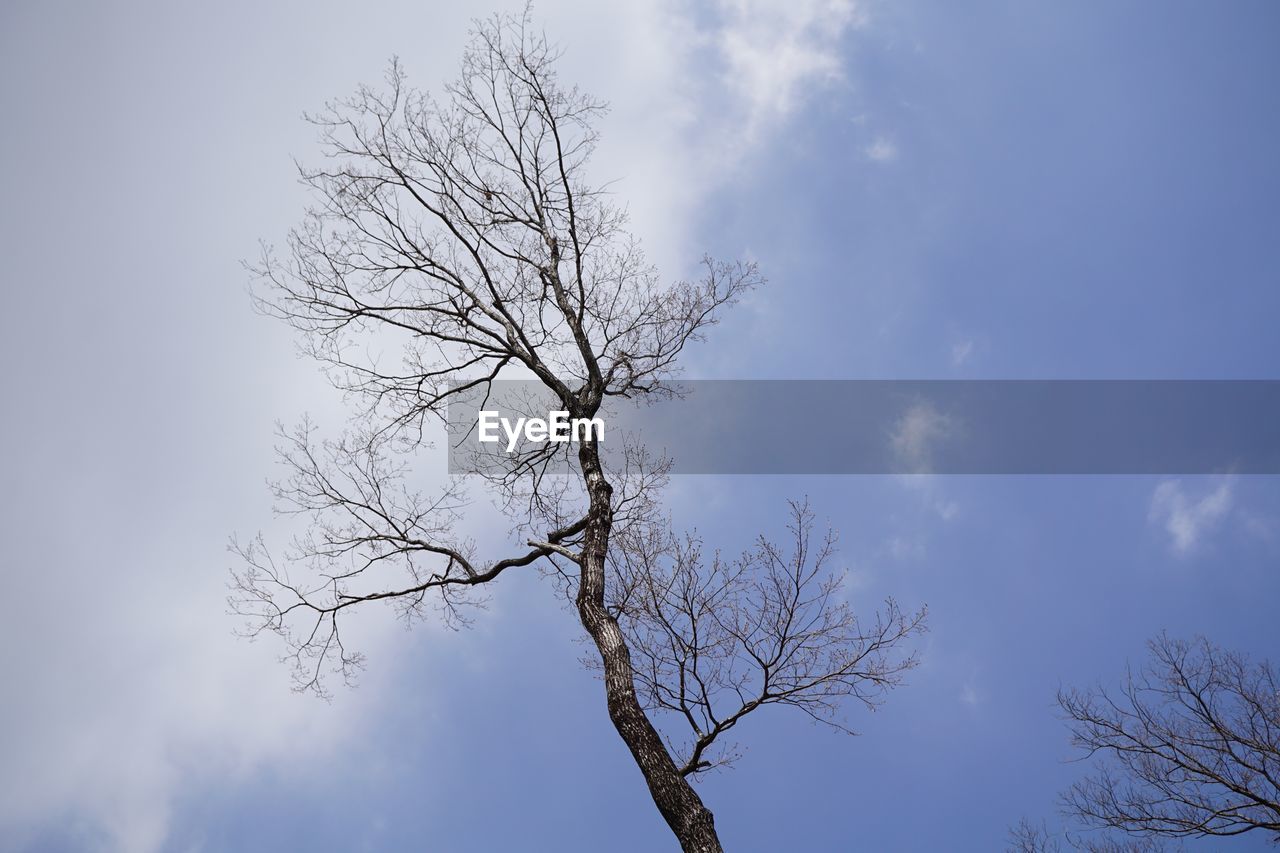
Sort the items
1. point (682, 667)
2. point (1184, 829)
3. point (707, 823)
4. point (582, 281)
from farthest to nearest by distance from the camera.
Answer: point (1184, 829) → point (582, 281) → point (682, 667) → point (707, 823)

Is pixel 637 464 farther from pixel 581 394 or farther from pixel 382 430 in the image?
pixel 382 430

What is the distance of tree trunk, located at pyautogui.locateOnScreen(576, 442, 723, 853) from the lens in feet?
18.2

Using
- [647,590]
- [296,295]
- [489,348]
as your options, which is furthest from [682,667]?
[296,295]

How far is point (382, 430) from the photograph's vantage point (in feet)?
28.5

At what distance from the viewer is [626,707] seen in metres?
6.05

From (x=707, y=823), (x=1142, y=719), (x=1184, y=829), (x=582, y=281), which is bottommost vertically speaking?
(x=707, y=823)

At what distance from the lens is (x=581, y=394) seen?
8.19 meters

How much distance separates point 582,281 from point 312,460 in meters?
3.18

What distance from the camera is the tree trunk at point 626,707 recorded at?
18.2 ft

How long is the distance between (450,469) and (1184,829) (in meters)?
8.81

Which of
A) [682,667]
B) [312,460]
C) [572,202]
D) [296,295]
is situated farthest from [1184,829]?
[296,295]

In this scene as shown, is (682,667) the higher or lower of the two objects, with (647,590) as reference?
lower

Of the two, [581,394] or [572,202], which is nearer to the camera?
[581,394]

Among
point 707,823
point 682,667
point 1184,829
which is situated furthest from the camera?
point 1184,829
